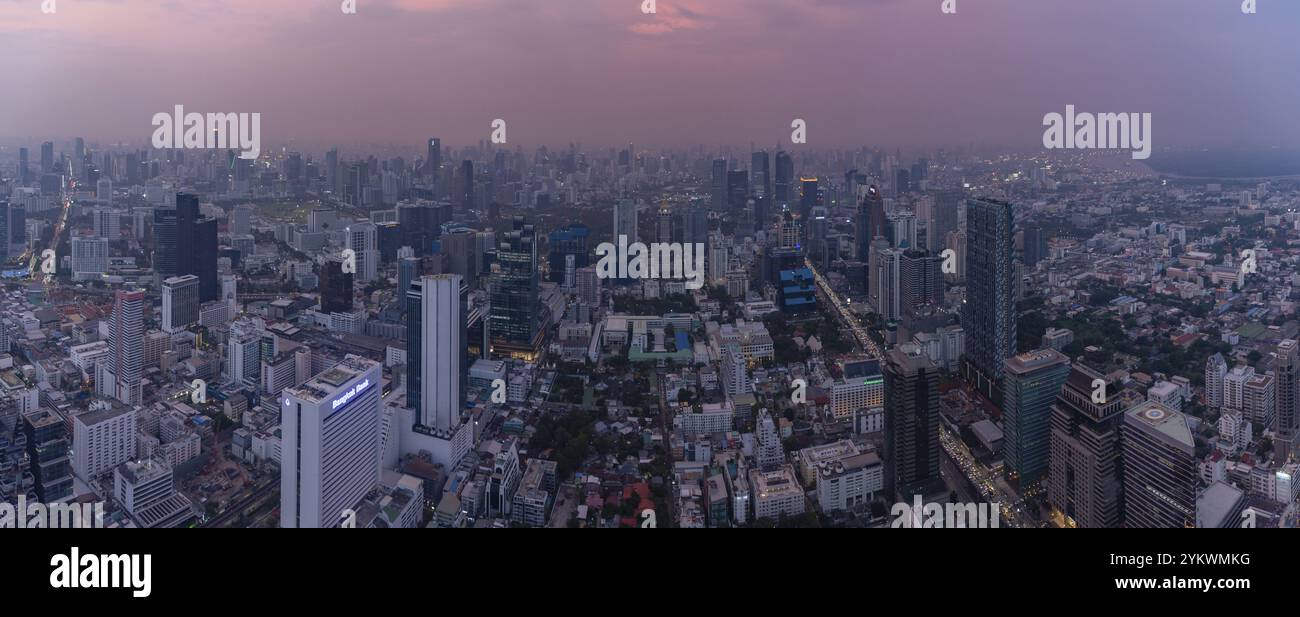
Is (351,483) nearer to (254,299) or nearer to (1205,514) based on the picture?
(1205,514)

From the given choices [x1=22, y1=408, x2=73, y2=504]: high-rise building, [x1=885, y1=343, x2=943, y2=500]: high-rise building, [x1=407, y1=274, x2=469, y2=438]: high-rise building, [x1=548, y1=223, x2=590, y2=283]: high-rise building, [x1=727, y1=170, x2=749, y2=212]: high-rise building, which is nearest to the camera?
[x1=22, y1=408, x2=73, y2=504]: high-rise building

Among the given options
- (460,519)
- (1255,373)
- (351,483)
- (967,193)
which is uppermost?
(967,193)

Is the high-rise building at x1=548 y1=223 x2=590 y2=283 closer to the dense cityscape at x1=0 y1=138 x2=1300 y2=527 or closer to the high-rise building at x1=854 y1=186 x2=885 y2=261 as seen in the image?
the dense cityscape at x1=0 y1=138 x2=1300 y2=527

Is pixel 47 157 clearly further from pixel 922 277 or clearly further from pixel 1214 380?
pixel 1214 380

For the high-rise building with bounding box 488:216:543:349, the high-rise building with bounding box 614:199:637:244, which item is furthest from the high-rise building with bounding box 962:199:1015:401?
the high-rise building with bounding box 488:216:543:349

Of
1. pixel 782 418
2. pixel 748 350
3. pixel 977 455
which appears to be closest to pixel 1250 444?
pixel 977 455

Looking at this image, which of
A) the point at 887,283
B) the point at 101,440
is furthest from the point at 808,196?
the point at 101,440

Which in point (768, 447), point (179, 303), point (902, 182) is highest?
point (902, 182)
